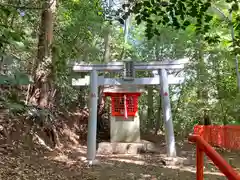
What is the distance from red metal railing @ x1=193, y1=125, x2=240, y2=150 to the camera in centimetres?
1086

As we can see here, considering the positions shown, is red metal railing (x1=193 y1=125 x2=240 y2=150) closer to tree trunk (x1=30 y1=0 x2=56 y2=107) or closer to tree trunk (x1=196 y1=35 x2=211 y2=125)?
tree trunk (x1=196 y1=35 x2=211 y2=125)

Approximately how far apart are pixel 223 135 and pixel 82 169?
6.70m

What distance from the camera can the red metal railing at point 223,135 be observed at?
35.6 feet

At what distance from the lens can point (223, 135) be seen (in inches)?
457

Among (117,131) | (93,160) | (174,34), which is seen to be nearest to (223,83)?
(174,34)

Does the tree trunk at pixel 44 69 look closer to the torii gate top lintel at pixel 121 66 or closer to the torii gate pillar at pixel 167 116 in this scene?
the torii gate top lintel at pixel 121 66

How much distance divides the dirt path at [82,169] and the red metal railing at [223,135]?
287 centimetres

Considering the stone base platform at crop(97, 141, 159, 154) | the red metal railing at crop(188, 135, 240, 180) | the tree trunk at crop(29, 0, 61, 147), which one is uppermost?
the tree trunk at crop(29, 0, 61, 147)

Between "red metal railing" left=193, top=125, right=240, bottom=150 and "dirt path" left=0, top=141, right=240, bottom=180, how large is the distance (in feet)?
9.43

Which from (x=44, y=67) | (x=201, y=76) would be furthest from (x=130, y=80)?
(x=201, y=76)

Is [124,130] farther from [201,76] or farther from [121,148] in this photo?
[201,76]

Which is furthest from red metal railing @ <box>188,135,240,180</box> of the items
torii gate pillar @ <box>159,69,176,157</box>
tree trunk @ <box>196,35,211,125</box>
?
tree trunk @ <box>196,35,211,125</box>

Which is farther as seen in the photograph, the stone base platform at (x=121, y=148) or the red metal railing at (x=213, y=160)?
the stone base platform at (x=121, y=148)

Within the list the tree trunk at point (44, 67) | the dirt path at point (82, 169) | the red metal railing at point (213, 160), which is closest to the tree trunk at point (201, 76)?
the dirt path at point (82, 169)
